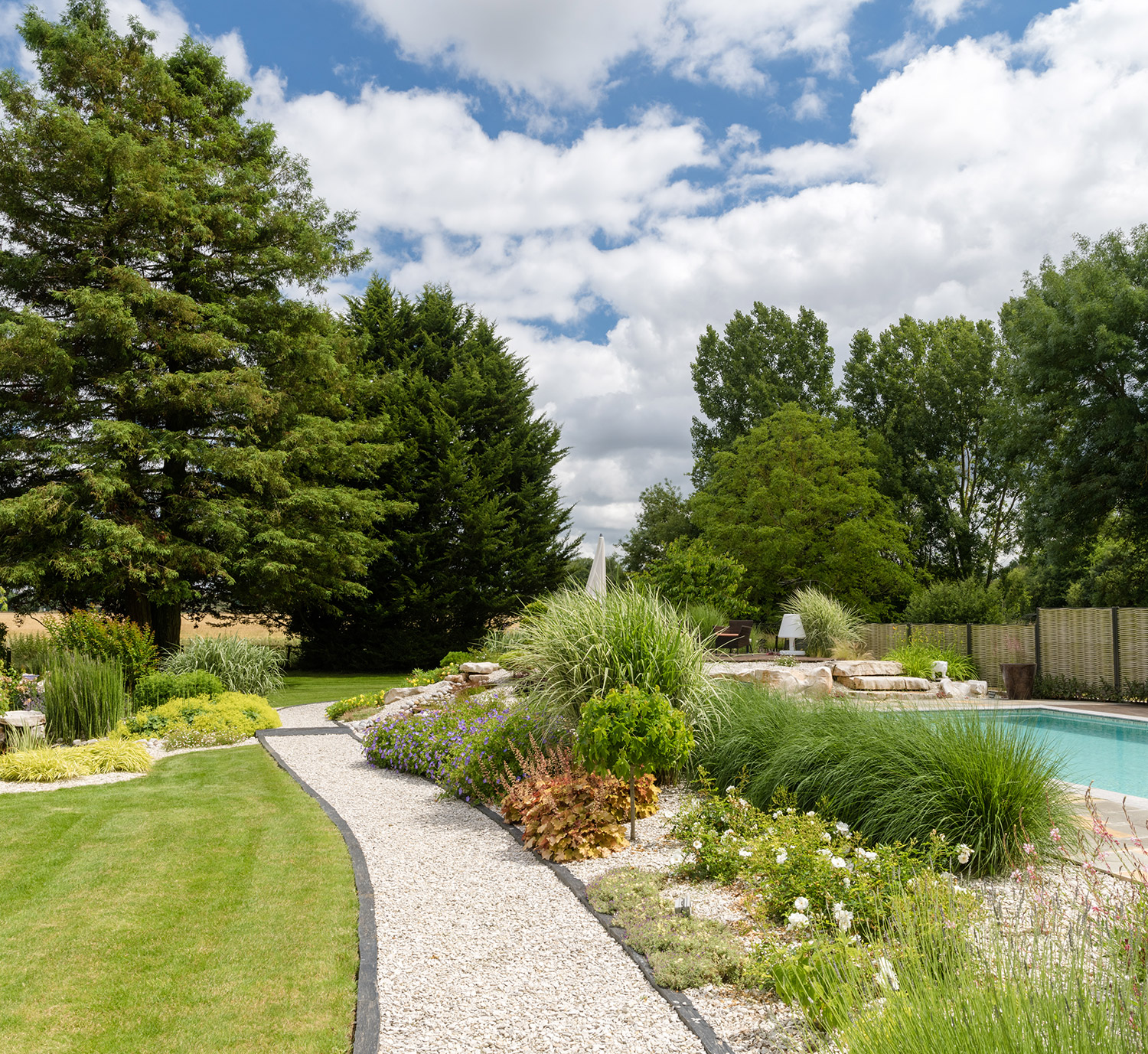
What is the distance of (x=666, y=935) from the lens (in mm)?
3111

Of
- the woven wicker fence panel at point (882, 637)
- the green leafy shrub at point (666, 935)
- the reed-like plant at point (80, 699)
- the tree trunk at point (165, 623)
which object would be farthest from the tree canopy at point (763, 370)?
the green leafy shrub at point (666, 935)

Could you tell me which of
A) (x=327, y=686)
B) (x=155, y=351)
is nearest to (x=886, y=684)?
(x=327, y=686)

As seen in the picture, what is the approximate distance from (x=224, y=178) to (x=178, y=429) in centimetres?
549

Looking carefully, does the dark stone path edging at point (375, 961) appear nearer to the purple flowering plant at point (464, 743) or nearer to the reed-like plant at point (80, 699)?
the purple flowering plant at point (464, 743)

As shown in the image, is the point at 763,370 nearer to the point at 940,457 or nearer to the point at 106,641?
the point at 940,457

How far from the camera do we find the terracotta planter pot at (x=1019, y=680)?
12.2 meters

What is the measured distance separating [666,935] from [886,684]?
29.0 ft

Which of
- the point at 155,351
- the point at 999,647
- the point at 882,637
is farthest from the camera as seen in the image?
the point at 882,637

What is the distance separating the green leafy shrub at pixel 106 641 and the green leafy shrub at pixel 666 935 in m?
9.03

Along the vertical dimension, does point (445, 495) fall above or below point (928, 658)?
above

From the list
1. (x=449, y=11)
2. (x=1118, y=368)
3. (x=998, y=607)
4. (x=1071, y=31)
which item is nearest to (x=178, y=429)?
(x=449, y=11)

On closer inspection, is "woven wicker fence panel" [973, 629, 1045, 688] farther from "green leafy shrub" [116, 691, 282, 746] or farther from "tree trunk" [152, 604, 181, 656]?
"tree trunk" [152, 604, 181, 656]

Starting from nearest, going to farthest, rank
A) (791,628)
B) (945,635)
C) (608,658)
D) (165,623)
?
(608,658)
(791,628)
(945,635)
(165,623)

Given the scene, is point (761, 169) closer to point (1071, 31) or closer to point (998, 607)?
point (1071, 31)
